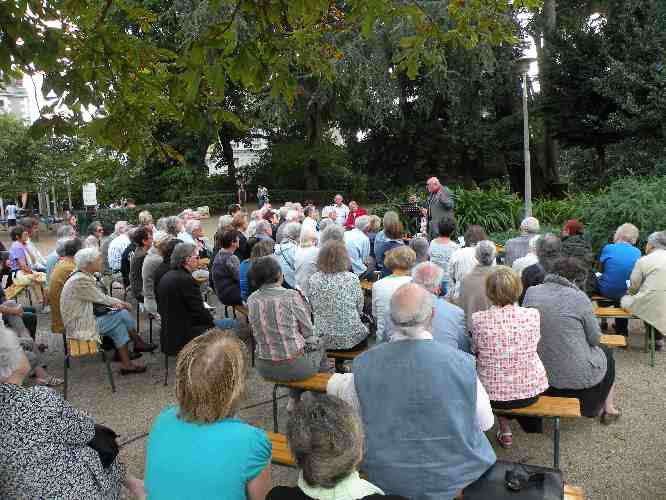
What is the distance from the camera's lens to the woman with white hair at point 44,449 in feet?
8.00

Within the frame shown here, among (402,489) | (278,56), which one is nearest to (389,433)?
(402,489)

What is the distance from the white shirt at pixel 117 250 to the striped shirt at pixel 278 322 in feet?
16.5

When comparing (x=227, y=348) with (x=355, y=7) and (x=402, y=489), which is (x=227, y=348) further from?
(x=355, y=7)

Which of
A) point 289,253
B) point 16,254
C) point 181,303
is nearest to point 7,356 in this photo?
point 181,303

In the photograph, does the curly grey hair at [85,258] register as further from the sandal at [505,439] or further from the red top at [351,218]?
the red top at [351,218]

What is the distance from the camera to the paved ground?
3.69 m

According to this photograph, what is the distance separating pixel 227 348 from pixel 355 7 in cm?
246

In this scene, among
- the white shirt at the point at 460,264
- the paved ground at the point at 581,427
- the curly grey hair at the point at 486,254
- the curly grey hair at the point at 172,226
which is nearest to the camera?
the paved ground at the point at 581,427

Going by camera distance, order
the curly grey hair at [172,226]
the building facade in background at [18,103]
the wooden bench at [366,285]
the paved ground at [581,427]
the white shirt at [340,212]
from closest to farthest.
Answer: the paved ground at [581,427] < the wooden bench at [366,285] < the curly grey hair at [172,226] < the white shirt at [340,212] < the building facade in background at [18,103]

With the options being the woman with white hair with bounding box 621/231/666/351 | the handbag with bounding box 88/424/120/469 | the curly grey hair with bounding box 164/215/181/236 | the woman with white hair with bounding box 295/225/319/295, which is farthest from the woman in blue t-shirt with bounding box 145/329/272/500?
the curly grey hair with bounding box 164/215/181/236

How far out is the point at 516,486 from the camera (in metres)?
2.74

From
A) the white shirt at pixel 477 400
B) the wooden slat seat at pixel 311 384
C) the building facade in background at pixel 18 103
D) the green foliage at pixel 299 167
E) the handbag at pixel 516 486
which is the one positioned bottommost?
the handbag at pixel 516 486

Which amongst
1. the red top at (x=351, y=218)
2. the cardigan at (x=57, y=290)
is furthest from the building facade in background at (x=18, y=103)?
the cardigan at (x=57, y=290)

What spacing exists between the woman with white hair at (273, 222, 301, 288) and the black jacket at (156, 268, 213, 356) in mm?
1354
